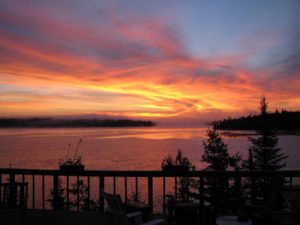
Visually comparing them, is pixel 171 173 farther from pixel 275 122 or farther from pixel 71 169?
pixel 275 122

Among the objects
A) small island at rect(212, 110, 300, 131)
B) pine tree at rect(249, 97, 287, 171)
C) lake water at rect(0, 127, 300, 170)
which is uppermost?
small island at rect(212, 110, 300, 131)

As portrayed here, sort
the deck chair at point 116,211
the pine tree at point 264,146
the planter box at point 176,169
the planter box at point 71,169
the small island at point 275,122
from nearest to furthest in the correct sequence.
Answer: the deck chair at point 116,211
the planter box at point 176,169
the planter box at point 71,169
the pine tree at point 264,146
the small island at point 275,122

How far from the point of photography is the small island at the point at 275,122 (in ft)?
126

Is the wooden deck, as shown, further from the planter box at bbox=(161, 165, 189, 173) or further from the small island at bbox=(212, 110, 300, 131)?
the small island at bbox=(212, 110, 300, 131)

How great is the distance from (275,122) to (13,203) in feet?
119

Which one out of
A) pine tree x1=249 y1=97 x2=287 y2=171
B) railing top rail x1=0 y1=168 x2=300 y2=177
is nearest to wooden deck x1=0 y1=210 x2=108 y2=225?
railing top rail x1=0 y1=168 x2=300 y2=177

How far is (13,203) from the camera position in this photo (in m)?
6.86

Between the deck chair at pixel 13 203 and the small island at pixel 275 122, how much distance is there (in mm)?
29643

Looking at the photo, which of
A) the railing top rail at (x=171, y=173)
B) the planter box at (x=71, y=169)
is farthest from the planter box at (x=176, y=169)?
the planter box at (x=71, y=169)

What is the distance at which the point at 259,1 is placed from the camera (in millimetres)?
12102

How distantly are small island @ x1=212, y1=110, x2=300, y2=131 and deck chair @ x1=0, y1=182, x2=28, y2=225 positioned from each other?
29643mm

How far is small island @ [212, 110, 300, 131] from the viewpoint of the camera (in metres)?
38.5

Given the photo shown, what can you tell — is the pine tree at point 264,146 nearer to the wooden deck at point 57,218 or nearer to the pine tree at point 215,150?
the pine tree at point 215,150

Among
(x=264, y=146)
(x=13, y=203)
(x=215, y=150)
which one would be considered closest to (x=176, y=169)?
(x=13, y=203)
